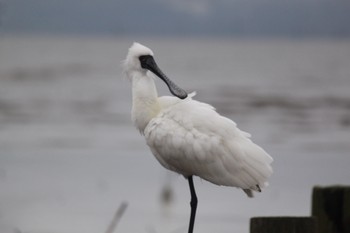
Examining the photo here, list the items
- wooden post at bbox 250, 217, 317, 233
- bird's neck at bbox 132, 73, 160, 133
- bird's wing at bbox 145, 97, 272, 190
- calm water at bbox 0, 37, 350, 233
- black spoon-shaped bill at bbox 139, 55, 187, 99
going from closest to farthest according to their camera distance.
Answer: wooden post at bbox 250, 217, 317, 233 → bird's wing at bbox 145, 97, 272, 190 → bird's neck at bbox 132, 73, 160, 133 → black spoon-shaped bill at bbox 139, 55, 187, 99 → calm water at bbox 0, 37, 350, 233

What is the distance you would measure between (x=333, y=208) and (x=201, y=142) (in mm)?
1802

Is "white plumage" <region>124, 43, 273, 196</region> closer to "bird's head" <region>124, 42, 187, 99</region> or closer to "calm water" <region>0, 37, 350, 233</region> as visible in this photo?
"bird's head" <region>124, 42, 187, 99</region>

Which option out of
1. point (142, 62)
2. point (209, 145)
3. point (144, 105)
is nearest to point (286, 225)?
point (209, 145)

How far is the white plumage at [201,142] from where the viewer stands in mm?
8875

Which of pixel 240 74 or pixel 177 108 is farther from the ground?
pixel 240 74

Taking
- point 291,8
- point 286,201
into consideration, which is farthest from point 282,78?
point 291,8

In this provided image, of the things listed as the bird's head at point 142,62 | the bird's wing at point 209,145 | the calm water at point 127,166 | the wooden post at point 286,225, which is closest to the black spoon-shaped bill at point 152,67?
the bird's head at point 142,62

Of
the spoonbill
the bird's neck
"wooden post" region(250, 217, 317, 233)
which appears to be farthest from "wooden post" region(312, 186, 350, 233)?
the bird's neck

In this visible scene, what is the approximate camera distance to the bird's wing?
886 cm

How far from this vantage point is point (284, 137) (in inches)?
963

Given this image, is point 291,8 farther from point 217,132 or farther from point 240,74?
point 217,132

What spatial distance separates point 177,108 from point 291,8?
147839 mm

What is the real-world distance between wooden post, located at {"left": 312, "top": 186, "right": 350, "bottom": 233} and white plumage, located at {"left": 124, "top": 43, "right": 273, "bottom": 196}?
4.35ft

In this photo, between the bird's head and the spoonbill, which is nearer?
the spoonbill
